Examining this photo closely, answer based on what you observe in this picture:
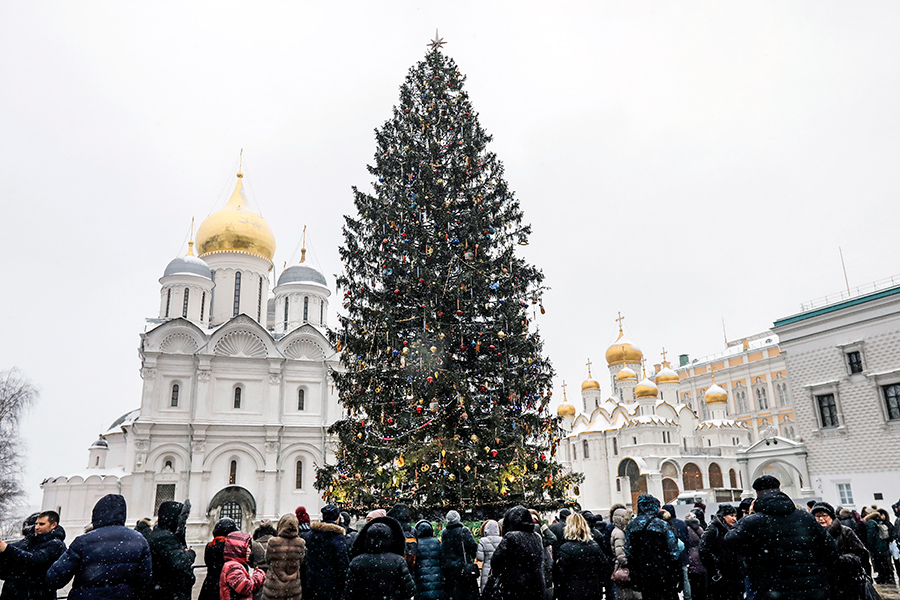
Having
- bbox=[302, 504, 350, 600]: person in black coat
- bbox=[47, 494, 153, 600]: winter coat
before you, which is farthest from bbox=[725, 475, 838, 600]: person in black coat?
bbox=[47, 494, 153, 600]: winter coat

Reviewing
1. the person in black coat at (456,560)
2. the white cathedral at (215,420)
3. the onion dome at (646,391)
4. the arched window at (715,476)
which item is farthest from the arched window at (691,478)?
the person in black coat at (456,560)

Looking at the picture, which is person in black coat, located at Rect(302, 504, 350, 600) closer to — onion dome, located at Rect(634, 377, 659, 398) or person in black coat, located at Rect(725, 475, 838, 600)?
person in black coat, located at Rect(725, 475, 838, 600)

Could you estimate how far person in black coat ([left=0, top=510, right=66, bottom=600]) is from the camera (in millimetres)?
4832

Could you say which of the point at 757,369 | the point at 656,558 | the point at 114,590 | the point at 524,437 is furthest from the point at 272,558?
the point at 757,369

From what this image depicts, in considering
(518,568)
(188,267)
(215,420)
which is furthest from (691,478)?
(518,568)

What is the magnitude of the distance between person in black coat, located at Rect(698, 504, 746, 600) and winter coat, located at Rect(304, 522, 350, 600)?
413 centimetres

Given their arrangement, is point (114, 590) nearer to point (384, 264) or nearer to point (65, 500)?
point (384, 264)

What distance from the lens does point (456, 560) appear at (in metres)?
6.72

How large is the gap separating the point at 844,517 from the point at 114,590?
10044mm

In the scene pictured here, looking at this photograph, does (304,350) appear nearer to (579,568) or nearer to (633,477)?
(633,477)

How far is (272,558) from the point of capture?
18.8ft

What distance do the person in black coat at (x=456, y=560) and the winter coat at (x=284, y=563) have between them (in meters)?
1.68

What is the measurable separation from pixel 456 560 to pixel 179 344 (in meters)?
26.4

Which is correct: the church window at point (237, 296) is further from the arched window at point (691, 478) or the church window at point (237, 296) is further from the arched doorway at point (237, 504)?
the arched window at point (691, 478)
